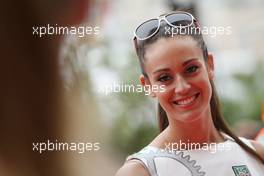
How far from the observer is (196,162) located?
1.24m

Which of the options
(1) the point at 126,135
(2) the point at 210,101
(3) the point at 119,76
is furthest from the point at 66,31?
(2) the point at 210,101

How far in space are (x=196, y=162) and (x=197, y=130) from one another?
0.09 metres

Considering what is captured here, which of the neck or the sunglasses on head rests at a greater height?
the sunglasses on head

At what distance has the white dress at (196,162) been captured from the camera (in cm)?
123

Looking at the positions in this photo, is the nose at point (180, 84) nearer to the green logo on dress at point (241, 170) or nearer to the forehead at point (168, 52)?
the forehead at point (168, 52)

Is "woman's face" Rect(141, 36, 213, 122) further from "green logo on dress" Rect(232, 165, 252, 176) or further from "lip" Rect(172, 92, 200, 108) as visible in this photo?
"green logo on dress" Rect(232, 165, 252, 176)

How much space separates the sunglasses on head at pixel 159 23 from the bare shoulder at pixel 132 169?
12.9 inches

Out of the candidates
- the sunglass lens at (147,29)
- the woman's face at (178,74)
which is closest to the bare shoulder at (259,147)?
the woman's face at (178,74)

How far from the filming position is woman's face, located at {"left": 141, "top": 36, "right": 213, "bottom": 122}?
1.23m

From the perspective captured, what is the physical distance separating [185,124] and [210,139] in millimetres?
79

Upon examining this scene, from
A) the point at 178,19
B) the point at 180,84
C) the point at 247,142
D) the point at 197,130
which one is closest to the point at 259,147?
the point at 247,142

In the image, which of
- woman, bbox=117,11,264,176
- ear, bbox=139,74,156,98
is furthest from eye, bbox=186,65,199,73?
ear, bbox=139,74,156,98

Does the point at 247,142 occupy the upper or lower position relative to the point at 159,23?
lower

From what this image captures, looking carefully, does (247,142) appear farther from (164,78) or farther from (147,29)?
(147,29)
